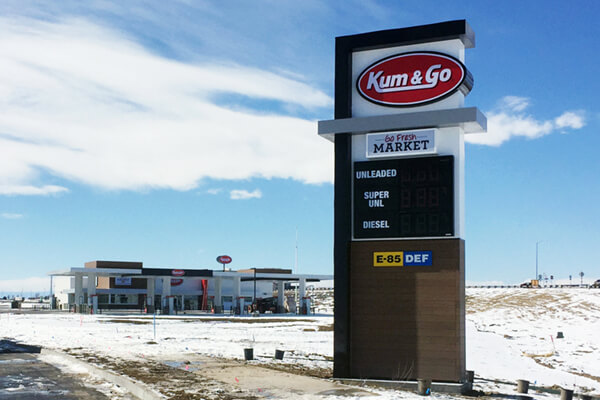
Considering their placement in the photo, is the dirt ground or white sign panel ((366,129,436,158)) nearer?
the dirt ground

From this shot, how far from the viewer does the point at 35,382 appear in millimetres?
19672

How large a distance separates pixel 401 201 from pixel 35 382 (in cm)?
1190

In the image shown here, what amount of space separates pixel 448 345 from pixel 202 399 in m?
7.49

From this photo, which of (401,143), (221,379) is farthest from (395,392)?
(401,143)

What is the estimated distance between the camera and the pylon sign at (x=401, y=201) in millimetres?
19812

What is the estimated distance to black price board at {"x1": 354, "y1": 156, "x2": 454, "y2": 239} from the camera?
19828 mm

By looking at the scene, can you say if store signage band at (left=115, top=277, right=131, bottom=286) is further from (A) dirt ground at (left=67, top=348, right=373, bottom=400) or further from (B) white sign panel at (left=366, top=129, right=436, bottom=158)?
(B) white sign panel at (left=366, top=129, right=436, bottom=158)

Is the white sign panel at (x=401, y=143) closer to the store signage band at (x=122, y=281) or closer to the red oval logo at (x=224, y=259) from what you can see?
the red oval logo at (x=224, y=259)

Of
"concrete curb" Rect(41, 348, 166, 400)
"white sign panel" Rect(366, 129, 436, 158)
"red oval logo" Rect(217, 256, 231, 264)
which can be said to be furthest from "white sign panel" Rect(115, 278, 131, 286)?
"white sign panel" Rect(366, 129, 436, 158)

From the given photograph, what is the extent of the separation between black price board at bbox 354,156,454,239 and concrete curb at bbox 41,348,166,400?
7.84 m

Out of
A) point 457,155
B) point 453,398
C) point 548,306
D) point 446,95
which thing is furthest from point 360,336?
point 548,306

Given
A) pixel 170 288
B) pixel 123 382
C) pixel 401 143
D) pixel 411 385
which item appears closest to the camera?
pixel 123 382

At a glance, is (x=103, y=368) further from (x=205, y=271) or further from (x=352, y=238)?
(x=205, y=271)

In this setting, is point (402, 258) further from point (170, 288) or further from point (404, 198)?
point (170, 288)
